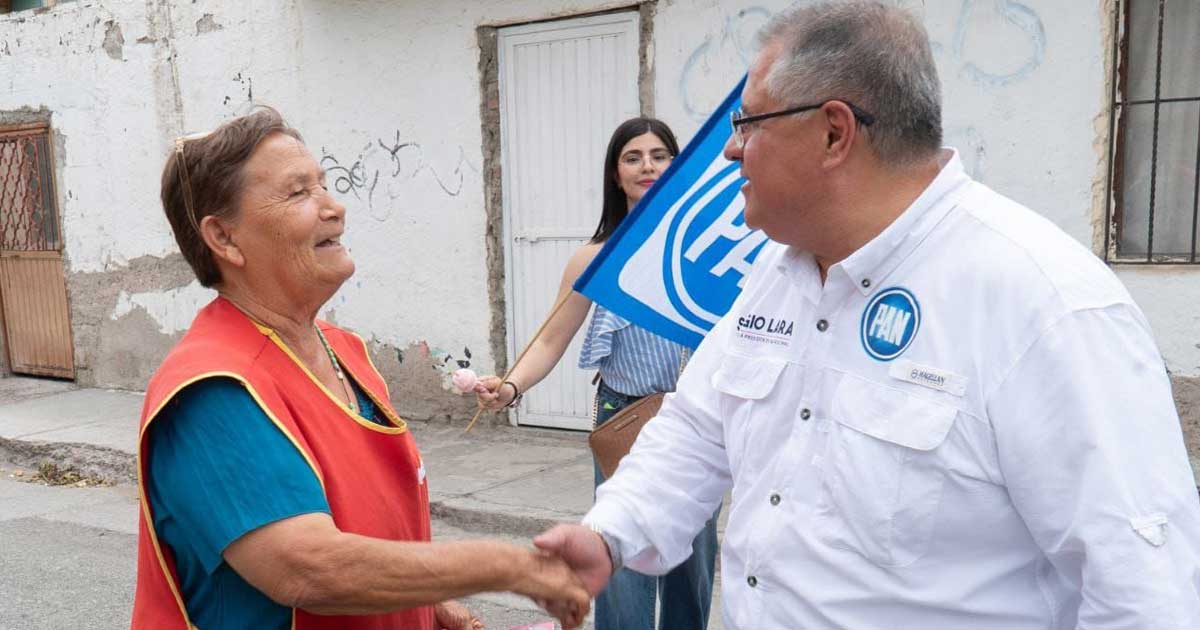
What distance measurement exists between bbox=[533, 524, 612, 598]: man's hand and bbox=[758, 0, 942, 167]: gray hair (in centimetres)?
97

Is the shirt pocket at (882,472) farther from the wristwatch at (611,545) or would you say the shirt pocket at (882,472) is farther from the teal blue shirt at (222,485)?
the teal blue shirt at (222,485)

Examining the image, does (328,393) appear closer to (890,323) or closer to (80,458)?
(890,323)

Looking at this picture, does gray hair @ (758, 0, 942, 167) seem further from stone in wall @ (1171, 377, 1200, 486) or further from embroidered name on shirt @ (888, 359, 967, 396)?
stone in wall @ (1171, 377, 1200, 486)

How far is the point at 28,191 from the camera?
10688 mm

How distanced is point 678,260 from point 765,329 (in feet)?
4.72

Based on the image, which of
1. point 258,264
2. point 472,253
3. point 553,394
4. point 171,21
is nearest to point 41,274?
point 171,21

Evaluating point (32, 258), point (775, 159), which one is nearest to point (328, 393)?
point (775, 159)

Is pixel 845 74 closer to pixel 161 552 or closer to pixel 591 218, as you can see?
pixel 161 552

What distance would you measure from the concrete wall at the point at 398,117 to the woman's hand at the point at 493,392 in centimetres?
255

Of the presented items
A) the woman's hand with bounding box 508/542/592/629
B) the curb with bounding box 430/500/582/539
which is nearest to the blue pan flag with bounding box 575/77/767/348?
the woman's hand with bounding box 508/542/592/629

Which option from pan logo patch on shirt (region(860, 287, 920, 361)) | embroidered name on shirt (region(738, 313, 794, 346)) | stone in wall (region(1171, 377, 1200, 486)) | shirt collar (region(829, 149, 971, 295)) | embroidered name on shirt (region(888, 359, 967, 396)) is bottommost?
stone in wall (region(1171, 377, 1200, 486))

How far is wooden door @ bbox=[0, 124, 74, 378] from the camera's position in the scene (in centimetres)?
1055

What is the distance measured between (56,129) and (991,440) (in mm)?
10666

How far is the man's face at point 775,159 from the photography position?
188 cm
